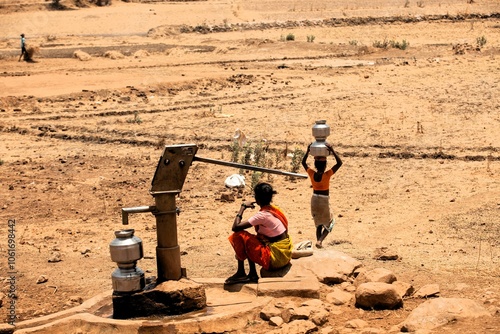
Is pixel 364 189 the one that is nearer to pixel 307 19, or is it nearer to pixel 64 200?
pixel 64 200

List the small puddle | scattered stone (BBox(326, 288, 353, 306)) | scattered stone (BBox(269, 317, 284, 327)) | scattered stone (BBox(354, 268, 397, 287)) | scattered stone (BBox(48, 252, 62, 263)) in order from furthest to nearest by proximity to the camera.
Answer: scattered stone (BBox(48, 252, 62, 263)) → scattered stone (BBox(354, 268, 397, 287)) → scattered stone (BBox(326, 288, 353, 306)) → the small puddle → scattered stone (BBox(269, 317, 284, 327))

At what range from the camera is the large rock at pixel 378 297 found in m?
6.62

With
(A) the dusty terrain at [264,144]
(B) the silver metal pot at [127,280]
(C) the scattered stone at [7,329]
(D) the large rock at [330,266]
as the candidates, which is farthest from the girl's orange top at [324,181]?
(C) the scattered stone at [7,329]

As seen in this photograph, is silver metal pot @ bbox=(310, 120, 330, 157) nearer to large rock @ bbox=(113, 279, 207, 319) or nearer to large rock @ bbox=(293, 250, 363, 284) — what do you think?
large rock @ bbox=(293, 250, 363, 284)

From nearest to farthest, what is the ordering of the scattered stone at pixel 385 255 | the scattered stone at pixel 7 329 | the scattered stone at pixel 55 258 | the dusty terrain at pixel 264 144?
1. the scattered stone at pixel 7 329
2. the scattered stone at pixel 385 255
3. the dusty terrain at pixel 264 144
4. the scattered stone at pixel 55 258

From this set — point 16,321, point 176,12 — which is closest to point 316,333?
point 16,321

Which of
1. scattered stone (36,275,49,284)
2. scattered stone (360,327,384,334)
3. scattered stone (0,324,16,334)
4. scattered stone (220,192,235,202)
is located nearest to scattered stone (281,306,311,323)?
scattered stone (360,327,384,334)

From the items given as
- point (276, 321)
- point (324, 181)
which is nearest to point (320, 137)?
point (324, 181)

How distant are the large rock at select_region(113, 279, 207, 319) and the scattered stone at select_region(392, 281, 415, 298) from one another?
1555mm

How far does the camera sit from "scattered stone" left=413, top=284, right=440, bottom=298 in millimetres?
6996

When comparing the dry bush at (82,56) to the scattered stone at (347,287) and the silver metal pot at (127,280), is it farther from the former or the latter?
the silver metal pot at (127,280)

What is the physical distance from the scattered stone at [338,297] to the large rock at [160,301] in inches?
39.6

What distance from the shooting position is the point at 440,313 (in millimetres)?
6121

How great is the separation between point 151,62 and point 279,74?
5548mm
